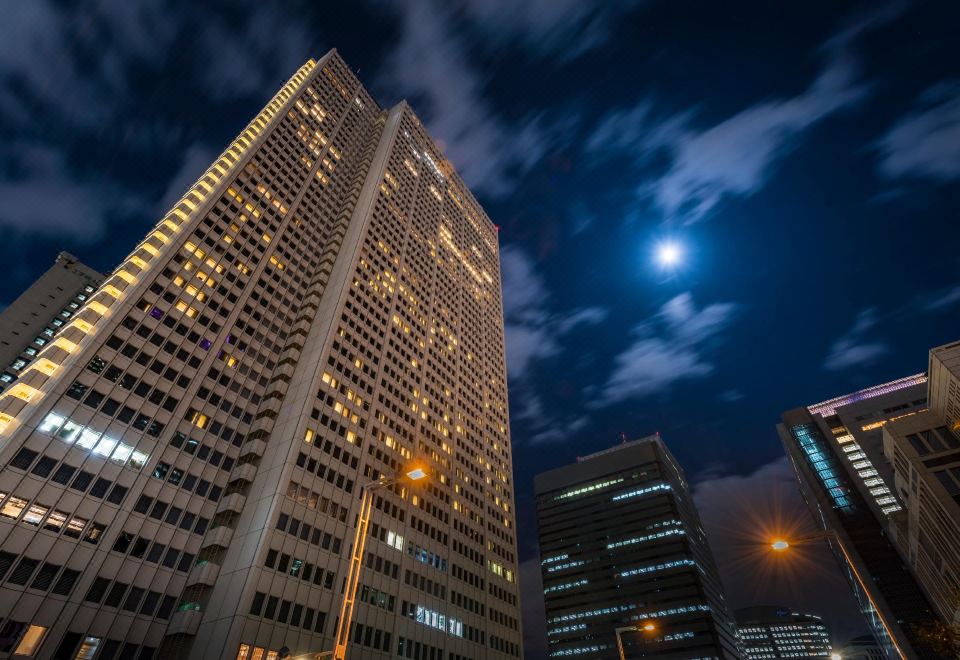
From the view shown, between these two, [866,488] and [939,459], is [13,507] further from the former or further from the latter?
[866,488]

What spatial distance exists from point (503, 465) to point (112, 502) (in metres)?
64.4

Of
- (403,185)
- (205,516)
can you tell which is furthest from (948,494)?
(403,185)

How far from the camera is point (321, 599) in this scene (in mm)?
50062

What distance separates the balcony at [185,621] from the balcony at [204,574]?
214 centimetres

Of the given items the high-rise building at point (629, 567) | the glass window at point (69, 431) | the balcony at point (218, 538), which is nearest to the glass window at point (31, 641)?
the balcony at point (218, 538)

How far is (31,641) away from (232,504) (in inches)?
697

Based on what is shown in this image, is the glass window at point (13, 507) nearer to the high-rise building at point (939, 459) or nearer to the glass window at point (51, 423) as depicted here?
the glass window at point (51, 423)

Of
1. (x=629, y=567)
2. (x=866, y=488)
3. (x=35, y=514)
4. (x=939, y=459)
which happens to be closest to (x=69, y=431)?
(x=35, y=514)

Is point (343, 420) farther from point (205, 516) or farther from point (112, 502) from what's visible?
point (112, 502)

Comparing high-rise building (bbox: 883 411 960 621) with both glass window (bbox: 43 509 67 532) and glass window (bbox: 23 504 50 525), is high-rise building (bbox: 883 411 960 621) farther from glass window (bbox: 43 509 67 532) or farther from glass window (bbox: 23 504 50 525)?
glass window (bbox: 23 504 50 525)

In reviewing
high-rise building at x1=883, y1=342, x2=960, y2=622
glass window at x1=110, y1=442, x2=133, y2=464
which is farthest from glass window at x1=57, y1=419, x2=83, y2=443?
high-rise building at x1=883, y1=342, x2=960, y2=622

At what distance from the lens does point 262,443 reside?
58.2 metres

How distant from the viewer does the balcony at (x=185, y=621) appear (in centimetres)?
4325

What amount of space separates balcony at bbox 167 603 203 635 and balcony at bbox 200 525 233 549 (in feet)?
18.6
